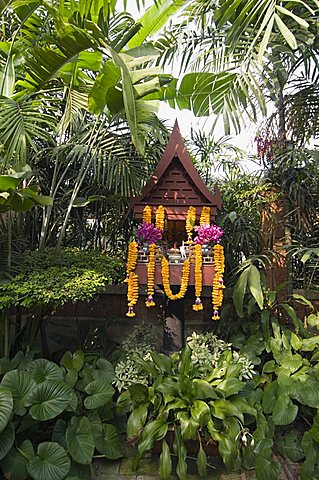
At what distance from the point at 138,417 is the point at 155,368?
35 centimetres

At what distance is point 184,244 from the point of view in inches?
113

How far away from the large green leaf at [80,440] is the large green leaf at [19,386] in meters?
0.32

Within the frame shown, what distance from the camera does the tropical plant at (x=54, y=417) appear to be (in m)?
2.24

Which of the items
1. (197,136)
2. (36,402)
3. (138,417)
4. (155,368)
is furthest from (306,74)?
(36,402)

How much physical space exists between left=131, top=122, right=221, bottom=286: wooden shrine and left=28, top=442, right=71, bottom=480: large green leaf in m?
1.13

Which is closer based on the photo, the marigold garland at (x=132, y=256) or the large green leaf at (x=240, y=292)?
the marigold garland at (x=132, y=256)

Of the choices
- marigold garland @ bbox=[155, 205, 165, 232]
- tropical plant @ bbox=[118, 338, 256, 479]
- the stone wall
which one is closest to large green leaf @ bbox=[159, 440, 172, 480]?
tropical plant @ bbox=[118, 338, 256, 479]

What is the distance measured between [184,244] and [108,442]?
1.41 meters

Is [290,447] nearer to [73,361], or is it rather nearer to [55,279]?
[73,361]

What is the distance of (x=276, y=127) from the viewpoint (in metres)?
3.76

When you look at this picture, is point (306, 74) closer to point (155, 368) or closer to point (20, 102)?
point (20, 102)

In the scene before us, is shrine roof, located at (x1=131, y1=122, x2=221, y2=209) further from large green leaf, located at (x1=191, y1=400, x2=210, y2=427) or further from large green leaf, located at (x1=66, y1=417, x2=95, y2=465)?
large green leaf, located at (x1=66, y1=417, x2=95, y2=465)

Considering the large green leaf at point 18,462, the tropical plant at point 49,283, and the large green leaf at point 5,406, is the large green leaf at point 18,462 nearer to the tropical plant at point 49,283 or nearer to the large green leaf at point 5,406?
the large green leaf at point 5,406

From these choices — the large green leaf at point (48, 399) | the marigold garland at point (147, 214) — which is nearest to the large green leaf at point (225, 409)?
the large green leaf at point (48, 399)
